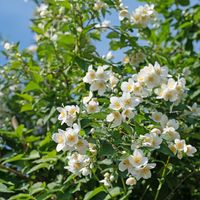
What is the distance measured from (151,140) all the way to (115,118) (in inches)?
5.7

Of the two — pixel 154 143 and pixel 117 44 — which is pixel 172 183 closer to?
pixel 154 143

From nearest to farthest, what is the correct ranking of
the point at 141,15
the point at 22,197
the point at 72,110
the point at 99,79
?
the point at 72,110 → the point at 99,79 → the point at 22,197 → the point at 141,15

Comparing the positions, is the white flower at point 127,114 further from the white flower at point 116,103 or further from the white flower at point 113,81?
the white flower at point 113,81

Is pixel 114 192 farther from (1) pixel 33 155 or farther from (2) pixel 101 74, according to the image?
(1) pixel 33 155

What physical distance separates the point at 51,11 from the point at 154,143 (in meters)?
1.52

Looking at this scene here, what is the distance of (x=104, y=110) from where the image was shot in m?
1.90

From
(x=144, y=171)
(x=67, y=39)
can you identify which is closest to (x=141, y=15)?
(x=67, y=39)

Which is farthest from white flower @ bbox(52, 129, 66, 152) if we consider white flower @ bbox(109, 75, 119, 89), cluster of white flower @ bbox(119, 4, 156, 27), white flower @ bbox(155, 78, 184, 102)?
cluster of white flower @ bbox(119, 4, 156, 27)

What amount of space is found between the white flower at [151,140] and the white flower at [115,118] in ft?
0.31

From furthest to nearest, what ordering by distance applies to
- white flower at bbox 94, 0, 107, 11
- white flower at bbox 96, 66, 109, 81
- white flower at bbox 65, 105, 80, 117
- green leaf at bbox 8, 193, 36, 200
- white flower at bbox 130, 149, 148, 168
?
white flower at bbox 94, 0, 107, 11 < green leaf at bbox 8, 193, 36, 200 < white flower at bbox 96, 66, 109, 81 < white flower at bbox 65, 105, 80, 117 < white flower at bbox 130, 149, 148, 168

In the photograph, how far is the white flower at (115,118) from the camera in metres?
1.81

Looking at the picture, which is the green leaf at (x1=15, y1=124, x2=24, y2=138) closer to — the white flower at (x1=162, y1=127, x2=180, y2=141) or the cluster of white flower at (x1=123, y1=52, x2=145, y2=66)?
the cluster of white flower at (x1=123, y1=52, x2=145, y2=66)

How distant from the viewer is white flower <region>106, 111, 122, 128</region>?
1.81m

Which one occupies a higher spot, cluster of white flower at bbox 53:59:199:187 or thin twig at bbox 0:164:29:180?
thin twig at bbox 0:164:29:180
